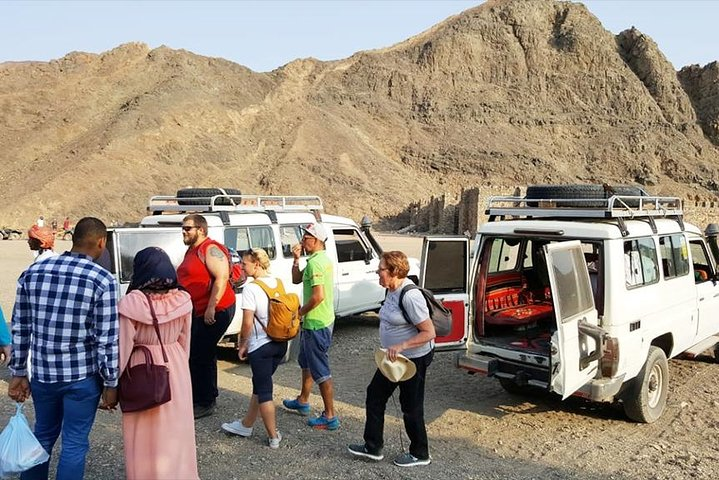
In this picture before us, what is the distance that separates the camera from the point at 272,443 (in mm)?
5031

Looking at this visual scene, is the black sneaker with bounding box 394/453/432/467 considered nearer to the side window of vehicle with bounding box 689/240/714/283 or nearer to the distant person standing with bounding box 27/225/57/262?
the distant person standing with bounding box 27/225/57/262

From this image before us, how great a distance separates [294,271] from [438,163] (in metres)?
60.6

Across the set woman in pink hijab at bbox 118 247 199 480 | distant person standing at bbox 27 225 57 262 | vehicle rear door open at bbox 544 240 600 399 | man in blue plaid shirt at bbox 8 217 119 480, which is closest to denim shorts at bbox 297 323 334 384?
woman in pink hijab at bbox 118 247 199 480

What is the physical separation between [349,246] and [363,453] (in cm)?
500

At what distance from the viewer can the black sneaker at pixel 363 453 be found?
477 cm

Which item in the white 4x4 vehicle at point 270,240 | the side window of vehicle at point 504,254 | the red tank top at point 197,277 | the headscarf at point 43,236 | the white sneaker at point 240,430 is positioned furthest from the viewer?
the white 4x4 vehicle at point 270,240

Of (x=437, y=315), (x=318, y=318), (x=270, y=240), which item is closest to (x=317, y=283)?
(x=318, y=318)

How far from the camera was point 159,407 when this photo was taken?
355 cm

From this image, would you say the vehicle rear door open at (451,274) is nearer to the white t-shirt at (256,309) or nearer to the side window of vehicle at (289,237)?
the white t-shirt at (256,309)

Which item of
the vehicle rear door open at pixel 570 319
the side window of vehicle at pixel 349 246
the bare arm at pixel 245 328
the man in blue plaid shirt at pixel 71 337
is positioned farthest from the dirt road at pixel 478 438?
the side window of vehicle at pixel 349 246

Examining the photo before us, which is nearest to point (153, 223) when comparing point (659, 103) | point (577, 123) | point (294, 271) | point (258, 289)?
point (294, 271)

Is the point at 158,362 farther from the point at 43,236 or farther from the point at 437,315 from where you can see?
the point at 43,236

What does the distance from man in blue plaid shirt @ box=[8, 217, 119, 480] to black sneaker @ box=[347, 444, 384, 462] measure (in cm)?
203

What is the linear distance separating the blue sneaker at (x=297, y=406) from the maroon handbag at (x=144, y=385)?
2.51 m
